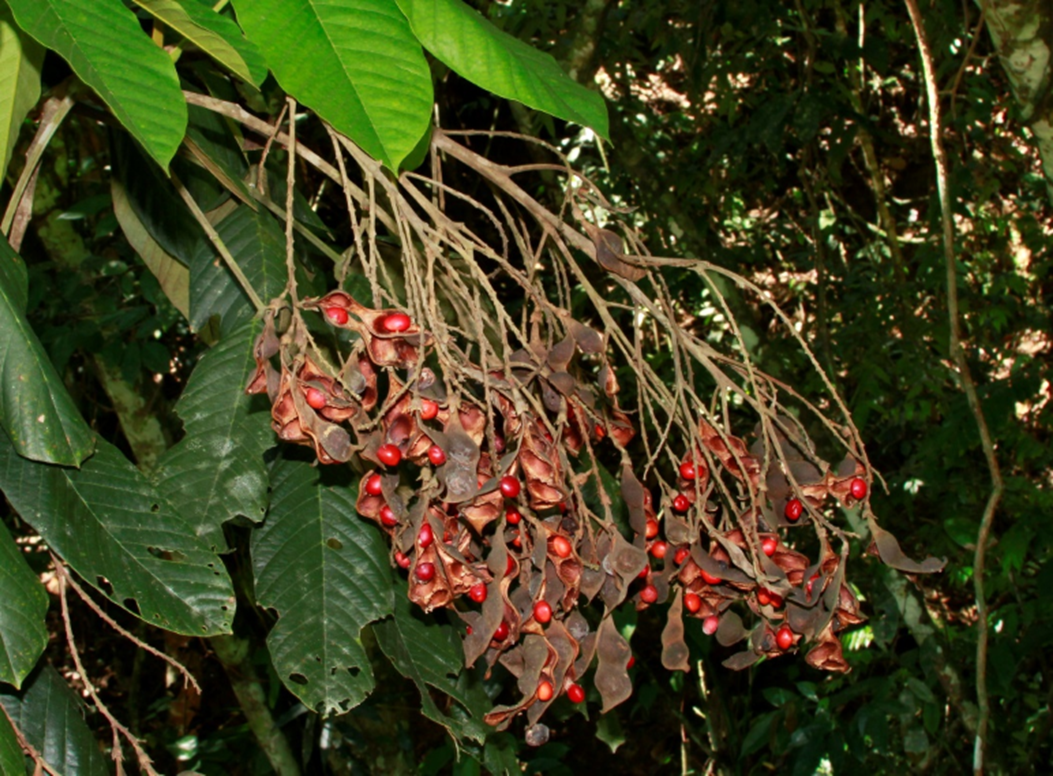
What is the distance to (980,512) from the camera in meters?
3.21

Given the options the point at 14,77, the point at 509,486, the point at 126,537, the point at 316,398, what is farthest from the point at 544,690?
the point at 14,77

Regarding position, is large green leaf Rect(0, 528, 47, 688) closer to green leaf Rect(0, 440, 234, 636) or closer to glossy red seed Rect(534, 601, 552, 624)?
green leaf Rect(0, 440, 234, 636)

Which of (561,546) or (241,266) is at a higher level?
(241,266)

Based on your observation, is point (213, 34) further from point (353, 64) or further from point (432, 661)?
point (432, 661)

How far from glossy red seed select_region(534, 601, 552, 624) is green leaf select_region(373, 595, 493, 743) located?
23cm

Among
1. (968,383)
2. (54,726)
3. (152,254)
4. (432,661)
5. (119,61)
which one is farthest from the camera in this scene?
(968,383)

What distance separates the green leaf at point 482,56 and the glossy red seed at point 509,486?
27 cm

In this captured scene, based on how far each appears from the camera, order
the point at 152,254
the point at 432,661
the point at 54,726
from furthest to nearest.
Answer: the point at 152,254, the point at 432,661, the point at 54,726

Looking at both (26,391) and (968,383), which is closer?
(26,391)

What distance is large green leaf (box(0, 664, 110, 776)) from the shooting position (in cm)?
93

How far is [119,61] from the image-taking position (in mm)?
690

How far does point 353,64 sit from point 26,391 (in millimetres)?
415

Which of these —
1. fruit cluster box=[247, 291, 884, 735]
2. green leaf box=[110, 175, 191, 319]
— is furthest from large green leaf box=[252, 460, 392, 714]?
green leaf box=[110, 175, 191, 319]

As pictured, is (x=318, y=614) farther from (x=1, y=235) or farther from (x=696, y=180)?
(x=696, y=180)
